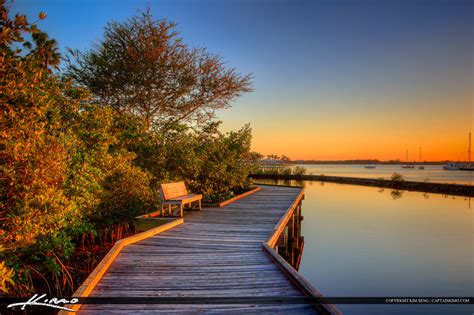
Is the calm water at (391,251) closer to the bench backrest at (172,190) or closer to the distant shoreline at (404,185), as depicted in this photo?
the bench backrest at (172,190)

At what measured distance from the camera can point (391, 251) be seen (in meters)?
12.1

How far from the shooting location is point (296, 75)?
21.5 metres

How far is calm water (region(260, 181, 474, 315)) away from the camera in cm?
865

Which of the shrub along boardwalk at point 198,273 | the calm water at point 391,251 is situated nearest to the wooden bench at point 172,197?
the shrub along boardwalk at point 198,273

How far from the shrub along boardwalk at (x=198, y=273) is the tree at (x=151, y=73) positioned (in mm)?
7875

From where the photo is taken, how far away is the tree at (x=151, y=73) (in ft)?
46.6

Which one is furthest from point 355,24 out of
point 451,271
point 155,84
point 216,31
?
point 451,271

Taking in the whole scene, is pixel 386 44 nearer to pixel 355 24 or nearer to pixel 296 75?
pixel 355 24

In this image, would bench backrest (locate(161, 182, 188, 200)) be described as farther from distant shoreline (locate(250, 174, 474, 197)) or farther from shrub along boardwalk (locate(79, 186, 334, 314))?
distant shoreline (locate(250, 174, 474, 197))

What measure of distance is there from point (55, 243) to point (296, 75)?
62.8 feet

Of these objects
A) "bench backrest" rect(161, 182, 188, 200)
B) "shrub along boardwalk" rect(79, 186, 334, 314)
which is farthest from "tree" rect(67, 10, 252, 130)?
"shrub along boardwalk" rect(79, 186, 334, 314)

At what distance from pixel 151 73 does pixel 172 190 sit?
7.43m

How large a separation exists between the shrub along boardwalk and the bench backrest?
1.55 meters

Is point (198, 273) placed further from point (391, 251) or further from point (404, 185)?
point (404, 185)
